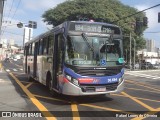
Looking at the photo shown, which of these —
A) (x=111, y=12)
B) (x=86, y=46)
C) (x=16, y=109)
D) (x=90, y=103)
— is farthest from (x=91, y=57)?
(x=111, y=12)

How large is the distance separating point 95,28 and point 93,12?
46949 millimetres

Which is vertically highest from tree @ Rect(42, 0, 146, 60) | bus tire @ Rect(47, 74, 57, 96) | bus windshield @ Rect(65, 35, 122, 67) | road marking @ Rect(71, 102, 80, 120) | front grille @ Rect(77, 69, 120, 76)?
tree @ Rect(42, 0, 146, 60)

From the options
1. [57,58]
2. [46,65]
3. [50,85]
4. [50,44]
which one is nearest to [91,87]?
[57,58]

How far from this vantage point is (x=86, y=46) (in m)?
12.1

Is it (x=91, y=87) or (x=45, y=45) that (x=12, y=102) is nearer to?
(x=91, y=87)

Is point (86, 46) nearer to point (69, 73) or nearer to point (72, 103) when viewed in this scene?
point (69, 73)

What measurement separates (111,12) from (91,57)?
1921 inches

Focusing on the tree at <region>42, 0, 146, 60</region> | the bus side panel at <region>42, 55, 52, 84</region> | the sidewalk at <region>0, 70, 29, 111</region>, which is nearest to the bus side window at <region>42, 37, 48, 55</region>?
the bus side panel at <region>42, 55, 52, 84</region>

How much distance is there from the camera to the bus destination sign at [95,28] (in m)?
12.4

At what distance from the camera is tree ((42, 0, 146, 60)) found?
5889 cm

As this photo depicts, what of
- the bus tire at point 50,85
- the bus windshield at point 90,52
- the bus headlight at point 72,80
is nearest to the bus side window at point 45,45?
the bus tire at point 50,85

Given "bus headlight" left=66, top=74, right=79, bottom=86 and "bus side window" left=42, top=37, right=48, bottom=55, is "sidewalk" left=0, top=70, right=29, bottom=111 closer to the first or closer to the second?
"bus headlight" left=66, top=74, right=79, bottom=86

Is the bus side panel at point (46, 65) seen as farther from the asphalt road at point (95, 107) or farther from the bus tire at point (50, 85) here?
the asphalt road at point (95, 107)

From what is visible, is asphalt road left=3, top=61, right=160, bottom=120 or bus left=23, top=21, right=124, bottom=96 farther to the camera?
bus left=23, top=21, right=124, bottom=96
